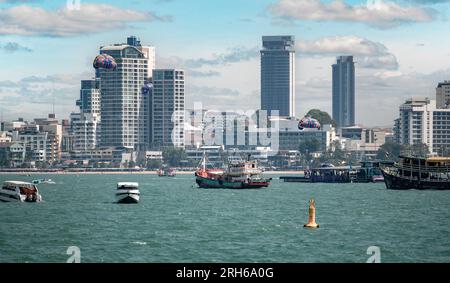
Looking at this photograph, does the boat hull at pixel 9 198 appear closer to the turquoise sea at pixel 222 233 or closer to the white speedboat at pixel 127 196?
the turquoise sea at pixel 222 233

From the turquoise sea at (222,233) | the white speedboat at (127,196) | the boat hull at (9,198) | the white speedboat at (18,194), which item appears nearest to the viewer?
the turquoise sea at (222,233)

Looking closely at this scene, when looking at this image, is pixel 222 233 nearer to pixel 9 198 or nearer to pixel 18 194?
pixel 18 194

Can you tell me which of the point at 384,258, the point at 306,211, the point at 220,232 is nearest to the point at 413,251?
the point at 384,258

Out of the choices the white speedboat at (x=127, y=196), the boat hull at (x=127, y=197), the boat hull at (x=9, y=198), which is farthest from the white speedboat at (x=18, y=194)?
the boat hull at (x=127, y=197)

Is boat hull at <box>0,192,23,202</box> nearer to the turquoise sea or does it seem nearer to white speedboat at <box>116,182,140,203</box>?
the turquoise sea

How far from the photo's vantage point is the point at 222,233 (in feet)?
287

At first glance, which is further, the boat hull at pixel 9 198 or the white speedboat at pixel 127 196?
the white speedboat at pixel 127 196

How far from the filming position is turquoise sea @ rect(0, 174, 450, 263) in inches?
2699

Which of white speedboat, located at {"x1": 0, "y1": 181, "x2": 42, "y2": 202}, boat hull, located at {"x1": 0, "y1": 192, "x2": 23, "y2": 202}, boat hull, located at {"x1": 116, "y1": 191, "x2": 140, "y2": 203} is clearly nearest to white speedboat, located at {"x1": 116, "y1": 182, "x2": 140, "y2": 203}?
boat hull, located at {"x1": 116, "y1": 191, "x2": 140, "y2": 203}

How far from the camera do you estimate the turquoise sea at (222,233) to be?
68.6 meters

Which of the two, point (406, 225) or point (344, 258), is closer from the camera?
point (344, 258)

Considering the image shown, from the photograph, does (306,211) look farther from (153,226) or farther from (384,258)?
(384,258)

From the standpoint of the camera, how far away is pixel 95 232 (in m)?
88.4
